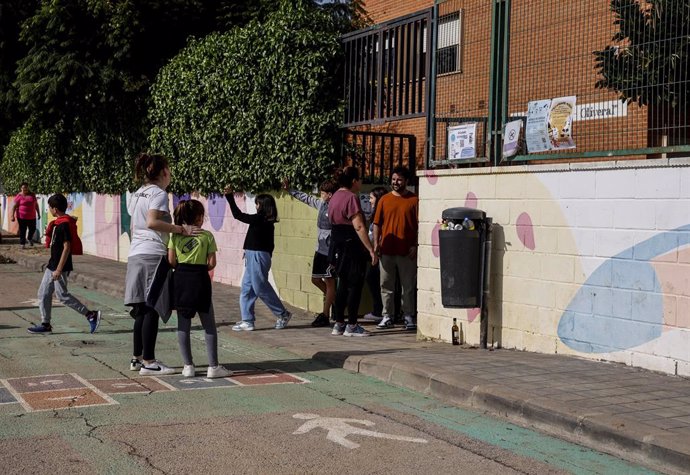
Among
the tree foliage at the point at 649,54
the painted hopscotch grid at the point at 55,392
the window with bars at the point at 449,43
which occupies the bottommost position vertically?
the painted hopscotch grid at the point at 55,392

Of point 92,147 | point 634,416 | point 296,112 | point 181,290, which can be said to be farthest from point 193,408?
point 92,147

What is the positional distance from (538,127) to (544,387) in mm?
3025

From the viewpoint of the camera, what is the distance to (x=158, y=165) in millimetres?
7988

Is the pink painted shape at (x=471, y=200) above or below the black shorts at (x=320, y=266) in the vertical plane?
above

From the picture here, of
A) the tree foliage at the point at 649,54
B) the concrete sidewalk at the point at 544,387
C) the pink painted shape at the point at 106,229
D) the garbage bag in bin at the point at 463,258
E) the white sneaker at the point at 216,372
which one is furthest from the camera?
the pink painted shape at the point at 106,229

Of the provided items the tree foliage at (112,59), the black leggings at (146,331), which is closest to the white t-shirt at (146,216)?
the black leggings at (146,331)

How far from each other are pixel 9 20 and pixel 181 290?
19155 mm

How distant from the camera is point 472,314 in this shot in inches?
369

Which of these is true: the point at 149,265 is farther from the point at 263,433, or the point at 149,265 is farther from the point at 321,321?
the point at 321,321

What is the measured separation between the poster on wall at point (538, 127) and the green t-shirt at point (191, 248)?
335cm

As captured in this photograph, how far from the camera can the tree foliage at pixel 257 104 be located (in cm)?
1284

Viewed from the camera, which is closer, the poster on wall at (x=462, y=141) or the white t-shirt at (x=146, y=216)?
the white t-shirt at (x=146, y=216)

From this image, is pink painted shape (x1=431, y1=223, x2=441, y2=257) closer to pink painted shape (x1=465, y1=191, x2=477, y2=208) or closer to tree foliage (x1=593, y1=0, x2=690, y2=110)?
pink painted shape (x1=465, y1=191, x2=477, y2=208)

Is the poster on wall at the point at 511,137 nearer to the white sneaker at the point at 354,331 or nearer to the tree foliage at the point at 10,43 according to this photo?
the white sneaker at the point at 354,331
